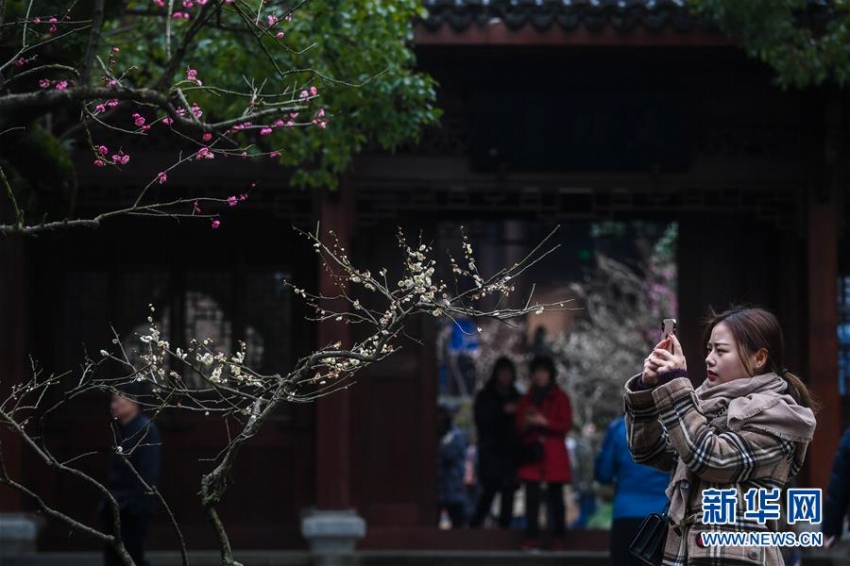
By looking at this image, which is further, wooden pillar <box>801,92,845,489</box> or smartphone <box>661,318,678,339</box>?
wooden pillar <box>801,92,845,489</box>

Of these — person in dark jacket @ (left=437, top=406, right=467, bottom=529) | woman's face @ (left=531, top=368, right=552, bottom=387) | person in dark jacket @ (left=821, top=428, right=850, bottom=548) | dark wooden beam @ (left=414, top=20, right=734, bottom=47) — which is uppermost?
dark wooden beam @ (left=414, top=20, right=734, bottom=47)

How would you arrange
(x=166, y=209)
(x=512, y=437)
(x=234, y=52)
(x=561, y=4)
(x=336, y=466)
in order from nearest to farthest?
(x=234, y=52) < (x=561, y=4) < (x=336, y=466) < (x=166, y=209) < (x=512, y=437)

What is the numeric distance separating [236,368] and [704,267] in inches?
326

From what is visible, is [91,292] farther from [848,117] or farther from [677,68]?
[848,117]

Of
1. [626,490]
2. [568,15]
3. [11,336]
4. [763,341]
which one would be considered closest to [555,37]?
[568,15]

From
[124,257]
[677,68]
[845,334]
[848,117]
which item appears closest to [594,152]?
[677,68]

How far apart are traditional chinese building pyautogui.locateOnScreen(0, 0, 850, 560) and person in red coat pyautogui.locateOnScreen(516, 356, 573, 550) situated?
0.31 metres

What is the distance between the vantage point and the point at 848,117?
11500mm

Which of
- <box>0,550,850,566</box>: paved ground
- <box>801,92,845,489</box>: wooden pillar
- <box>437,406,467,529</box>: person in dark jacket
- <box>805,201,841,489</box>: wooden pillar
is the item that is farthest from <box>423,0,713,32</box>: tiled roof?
<box>437,406,467,529</box>: person in dark jacket

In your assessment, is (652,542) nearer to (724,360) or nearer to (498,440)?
(724,360)

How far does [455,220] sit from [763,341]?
8.34 metres

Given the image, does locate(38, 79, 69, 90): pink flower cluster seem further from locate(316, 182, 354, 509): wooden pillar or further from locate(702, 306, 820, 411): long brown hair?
locate(316, 182, 354, 509): wooden pillar

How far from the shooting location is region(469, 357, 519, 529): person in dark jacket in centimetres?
1335

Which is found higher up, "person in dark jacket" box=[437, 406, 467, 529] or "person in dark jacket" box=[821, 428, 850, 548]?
"person in dark jacket" box=[821, 428, 850, 548]
